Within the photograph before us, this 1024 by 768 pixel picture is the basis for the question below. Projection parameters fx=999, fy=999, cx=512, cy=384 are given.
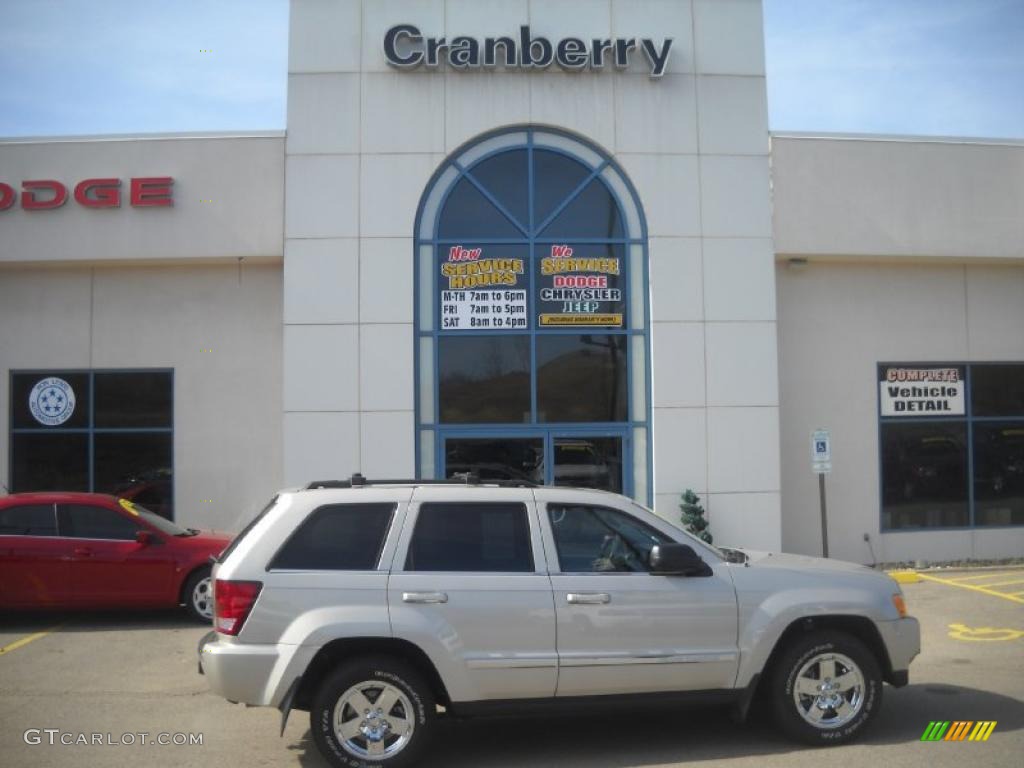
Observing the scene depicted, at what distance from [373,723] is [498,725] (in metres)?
1.60

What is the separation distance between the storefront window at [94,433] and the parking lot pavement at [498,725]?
223 inches

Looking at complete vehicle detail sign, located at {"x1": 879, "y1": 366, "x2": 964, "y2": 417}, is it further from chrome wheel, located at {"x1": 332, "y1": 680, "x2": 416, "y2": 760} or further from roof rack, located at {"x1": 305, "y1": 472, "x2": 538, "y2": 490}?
chrome wheel, located at {"x1": 332, "y1": 680, "x2": 416, "y2": 760}

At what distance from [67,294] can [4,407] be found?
6.73 ft

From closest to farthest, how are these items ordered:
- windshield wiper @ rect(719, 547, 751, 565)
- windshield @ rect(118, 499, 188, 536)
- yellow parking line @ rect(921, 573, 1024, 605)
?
windshield wiper @ rect(719, 547, 751, 565)
windshield @ rect(118, 499, 188, 536)
yellow parking line @ rect(921, 573, 1024, 605)

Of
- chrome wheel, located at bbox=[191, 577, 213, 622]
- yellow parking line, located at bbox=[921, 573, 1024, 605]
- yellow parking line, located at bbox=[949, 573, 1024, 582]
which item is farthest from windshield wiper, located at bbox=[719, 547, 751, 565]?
yellow parking line, located at bbox=[949, 573, 1024, 582]

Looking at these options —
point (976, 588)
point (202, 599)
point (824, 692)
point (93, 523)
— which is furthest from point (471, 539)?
point (976, 588)

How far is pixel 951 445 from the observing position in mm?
16656

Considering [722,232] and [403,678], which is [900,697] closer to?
[403,678]

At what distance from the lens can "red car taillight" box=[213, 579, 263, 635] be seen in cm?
624

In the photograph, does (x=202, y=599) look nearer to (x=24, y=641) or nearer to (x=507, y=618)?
(x=24, y=641)

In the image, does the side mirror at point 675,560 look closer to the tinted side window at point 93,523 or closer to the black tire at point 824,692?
the black tire at point 824,692

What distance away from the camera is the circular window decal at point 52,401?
52.5ft

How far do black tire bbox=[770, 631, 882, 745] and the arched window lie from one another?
8182mm

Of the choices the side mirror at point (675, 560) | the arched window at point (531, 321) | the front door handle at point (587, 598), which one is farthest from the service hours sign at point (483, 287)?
the front door handle at point (587, 598)
